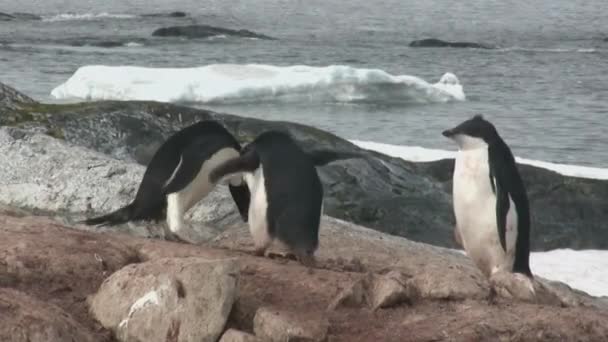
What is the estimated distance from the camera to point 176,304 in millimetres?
4746

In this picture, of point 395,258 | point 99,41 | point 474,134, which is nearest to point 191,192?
point 395,258

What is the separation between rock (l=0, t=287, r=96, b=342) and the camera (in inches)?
173

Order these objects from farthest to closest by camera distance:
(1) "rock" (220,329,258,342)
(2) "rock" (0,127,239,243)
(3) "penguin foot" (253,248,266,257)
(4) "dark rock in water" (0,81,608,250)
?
(4) "dark rock in water" (0,81,608,250) < (2) "rock" (0,127,239,243) < (3) "penguin foot" (253,248,266,257) < (1) "rock" (220,329,258,342)

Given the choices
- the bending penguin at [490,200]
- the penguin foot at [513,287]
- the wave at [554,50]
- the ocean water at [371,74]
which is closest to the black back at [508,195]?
the bending penguin at [490,200]

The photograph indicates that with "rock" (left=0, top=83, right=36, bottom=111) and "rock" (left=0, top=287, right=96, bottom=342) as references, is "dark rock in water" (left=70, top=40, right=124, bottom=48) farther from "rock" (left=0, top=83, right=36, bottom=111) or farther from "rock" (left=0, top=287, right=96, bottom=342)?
"rock" (left=0, top=287, right=96, bottom=342)

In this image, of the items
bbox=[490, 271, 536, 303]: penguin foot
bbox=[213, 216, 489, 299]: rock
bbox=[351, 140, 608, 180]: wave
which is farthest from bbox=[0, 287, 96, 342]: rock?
bbox=[351, 140, 608, 180]: wave

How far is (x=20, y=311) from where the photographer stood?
449 centimetres

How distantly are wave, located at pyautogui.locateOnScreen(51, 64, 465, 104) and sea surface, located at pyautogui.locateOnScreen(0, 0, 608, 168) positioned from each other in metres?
0.04

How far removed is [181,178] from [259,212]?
2.17 ft

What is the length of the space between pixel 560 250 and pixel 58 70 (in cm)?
1730

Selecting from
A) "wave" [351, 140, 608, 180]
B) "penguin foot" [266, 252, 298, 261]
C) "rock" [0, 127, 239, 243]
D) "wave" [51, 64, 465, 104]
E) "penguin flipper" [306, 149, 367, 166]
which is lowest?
"wave" [51, 64, 465, 104]

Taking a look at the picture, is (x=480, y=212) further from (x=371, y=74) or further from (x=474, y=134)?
(x=371, y=74)

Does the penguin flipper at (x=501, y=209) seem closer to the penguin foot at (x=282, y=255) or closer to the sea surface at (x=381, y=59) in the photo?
the penguin foot at (x=282, y=255)

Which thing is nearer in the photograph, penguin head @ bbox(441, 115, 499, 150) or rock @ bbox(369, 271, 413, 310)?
rock @ bbox(369, 271, 413, 310)
